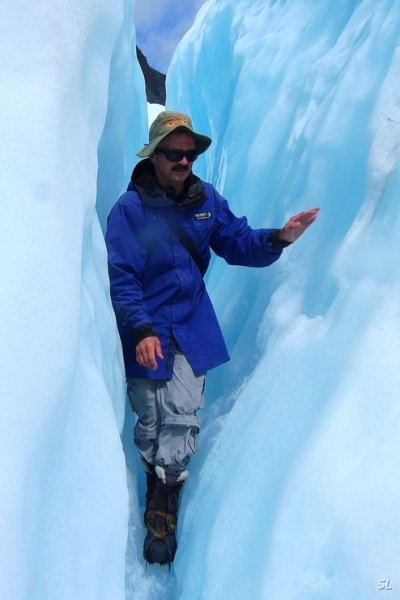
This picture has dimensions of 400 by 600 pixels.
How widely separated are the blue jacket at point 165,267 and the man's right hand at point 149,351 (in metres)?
0.09

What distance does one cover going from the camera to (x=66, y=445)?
1144 mm

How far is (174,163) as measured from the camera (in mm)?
1671

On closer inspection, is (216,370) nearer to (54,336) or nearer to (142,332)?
(142,332)

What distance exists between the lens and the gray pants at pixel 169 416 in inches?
60.6

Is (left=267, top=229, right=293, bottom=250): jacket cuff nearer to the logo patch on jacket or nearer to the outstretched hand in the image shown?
the outstretched hand

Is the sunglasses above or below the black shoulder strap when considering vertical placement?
above

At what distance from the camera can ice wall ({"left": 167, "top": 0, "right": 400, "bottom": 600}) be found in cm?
116

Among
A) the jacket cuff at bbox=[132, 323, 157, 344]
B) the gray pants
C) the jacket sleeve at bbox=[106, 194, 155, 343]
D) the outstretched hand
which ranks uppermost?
the outstretched hand

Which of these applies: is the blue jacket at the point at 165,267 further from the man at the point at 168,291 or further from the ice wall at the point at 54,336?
the ice wall at the point at 54,336

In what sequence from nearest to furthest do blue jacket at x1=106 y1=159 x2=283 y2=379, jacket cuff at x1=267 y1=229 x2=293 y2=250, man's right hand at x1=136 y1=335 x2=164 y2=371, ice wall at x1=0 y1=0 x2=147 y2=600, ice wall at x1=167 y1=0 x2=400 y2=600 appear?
1. ice wall at x1=0 y1=0 x2=147 y2=600
2. ice wall at x1=167 y1=0 x2=400 y2=600
3. man's right hand at x1=136 y1=335 x2=164 y2=371
4. blue jacket at x1=106 y1=159 x2=283 y2=379
5. jacket cuff at x1=267 y1=229 x2=293 y2=250

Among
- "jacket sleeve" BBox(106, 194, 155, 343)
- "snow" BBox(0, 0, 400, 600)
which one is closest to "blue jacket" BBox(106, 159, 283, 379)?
"jacket sleeve" BBox(106, 194, 155, 343)

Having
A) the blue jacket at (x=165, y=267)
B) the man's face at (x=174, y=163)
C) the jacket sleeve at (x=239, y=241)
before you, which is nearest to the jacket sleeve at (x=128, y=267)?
the blue jacket at (x=165, y=267)

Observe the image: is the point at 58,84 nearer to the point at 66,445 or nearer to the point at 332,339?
the point at 66,445

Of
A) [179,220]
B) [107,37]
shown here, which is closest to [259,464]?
[179,220]
